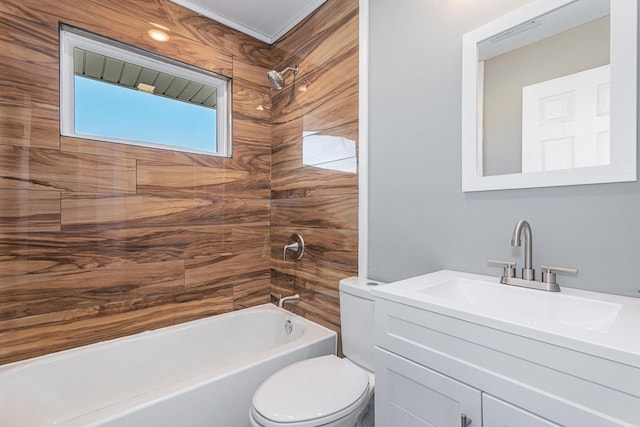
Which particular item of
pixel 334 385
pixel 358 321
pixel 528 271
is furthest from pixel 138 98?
pixel 528 271

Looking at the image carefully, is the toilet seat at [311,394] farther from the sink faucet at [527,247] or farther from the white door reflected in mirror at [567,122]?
the white door reflected in mirror at [567,122]

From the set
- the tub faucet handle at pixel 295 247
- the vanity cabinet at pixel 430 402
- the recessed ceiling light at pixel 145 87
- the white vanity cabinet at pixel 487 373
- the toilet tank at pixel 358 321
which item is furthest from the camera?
the tub faucet handle at pixel 295 247

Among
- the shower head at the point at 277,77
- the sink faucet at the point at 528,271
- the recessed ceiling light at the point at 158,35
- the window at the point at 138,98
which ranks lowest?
the sink faucet at the point at 528,271

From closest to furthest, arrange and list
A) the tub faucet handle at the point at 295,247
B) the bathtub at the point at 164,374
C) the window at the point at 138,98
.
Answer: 1. the bathtub at the point at 164,374
2. the window at the point at 138,98
3. the tub faucet handle at the point at 295,247

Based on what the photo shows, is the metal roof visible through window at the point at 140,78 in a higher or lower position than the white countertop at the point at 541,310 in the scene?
higher

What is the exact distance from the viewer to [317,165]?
200 cm

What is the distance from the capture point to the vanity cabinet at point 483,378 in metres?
0.61

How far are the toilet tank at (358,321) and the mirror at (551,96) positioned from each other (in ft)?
2.30

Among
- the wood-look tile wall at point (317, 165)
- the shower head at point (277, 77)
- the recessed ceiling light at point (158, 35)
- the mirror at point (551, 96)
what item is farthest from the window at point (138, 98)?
the mirror at point (551, 96)

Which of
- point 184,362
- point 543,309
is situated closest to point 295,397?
point 543,309

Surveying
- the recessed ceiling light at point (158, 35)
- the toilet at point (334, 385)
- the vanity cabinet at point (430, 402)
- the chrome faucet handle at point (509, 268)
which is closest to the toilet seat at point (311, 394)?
the toilet at point (334, 385)

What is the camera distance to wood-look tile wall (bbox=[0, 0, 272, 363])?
4.87 feet

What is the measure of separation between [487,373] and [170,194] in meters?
1.90

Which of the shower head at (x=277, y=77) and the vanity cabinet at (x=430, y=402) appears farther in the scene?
the shower head at (x=277, y=77)
